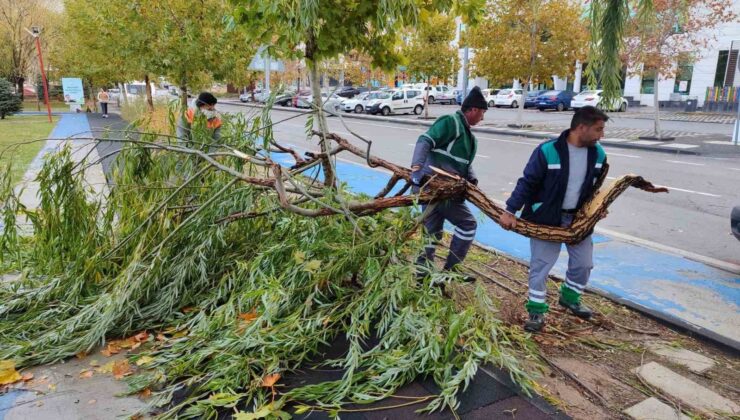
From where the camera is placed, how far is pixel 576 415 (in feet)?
10.2

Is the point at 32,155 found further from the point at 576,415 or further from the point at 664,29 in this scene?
the point at 664,29

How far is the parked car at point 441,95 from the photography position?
42556 millimetres

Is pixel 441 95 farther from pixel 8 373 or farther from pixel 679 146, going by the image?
pixel 8 373

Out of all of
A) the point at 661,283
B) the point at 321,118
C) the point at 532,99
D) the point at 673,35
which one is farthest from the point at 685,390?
the point at 532,99

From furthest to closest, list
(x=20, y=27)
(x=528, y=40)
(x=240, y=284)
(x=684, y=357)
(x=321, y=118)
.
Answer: (x=20, y=27), (x=528, y=40), (x=321, y=118), (x=240, y=284), (x=684, y=357)

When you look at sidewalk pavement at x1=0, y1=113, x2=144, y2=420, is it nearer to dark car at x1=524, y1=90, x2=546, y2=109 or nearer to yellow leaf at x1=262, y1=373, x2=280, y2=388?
yellow leaf at x1=262, y1=373, x2=280, y2=388

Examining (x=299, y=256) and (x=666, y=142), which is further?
(x=666, y=142)

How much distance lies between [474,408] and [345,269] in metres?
1.43

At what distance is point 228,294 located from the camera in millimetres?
4355

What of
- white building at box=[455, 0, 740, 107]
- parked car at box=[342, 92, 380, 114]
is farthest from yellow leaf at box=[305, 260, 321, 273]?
parked car at box=[342, 92, 380, 114]

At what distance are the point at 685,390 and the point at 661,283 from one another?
229 cm

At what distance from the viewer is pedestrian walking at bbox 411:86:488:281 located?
4605mm

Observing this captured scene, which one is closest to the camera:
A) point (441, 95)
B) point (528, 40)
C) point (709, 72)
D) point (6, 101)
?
point (528, 40)

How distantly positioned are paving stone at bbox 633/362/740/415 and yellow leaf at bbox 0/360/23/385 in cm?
412
